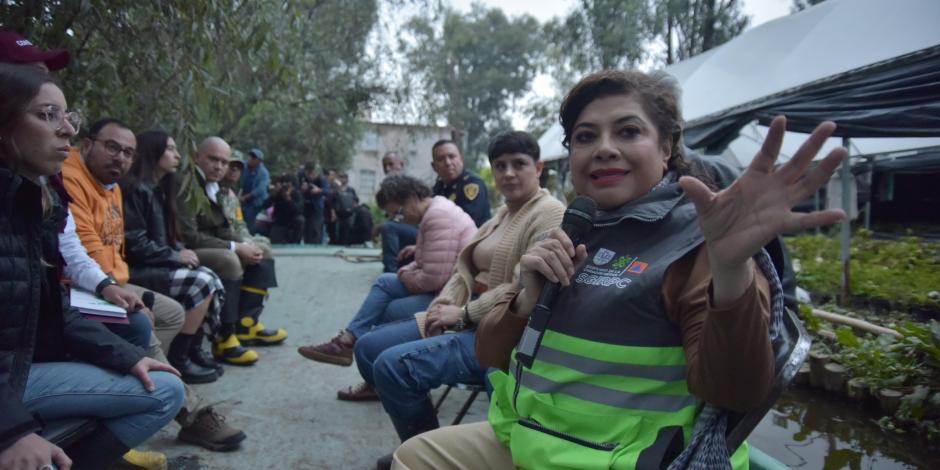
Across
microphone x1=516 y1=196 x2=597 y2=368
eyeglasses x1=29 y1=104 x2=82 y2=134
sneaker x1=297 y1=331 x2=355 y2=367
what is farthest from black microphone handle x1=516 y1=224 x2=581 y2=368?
sneaker x1=297 y1=331 x2=355 y2=367

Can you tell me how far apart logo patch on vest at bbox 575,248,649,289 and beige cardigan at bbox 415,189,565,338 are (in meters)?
0.95

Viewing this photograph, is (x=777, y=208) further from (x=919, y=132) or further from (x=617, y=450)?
(x=919, y=132)

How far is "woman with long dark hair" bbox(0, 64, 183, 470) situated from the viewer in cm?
181

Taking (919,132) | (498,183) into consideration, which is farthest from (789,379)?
(919,132)

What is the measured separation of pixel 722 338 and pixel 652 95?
0.77 m

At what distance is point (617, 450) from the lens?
1389 mm

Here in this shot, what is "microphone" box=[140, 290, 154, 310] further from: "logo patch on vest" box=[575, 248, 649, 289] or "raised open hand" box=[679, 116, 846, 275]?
"raised open hand" box=[679, 116, 846, 275]

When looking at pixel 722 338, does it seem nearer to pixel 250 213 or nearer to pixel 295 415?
pixel 295 415

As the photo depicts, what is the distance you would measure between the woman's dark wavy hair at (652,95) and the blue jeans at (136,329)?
92.4 inches

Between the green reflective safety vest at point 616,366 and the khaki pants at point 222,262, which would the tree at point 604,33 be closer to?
the khaki pants at point 222,262

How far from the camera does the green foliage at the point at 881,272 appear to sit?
5512mm

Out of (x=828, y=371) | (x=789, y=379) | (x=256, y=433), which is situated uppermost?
(x=789, y=379)

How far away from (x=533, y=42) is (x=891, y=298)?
37.2m

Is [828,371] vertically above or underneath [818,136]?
underneath
